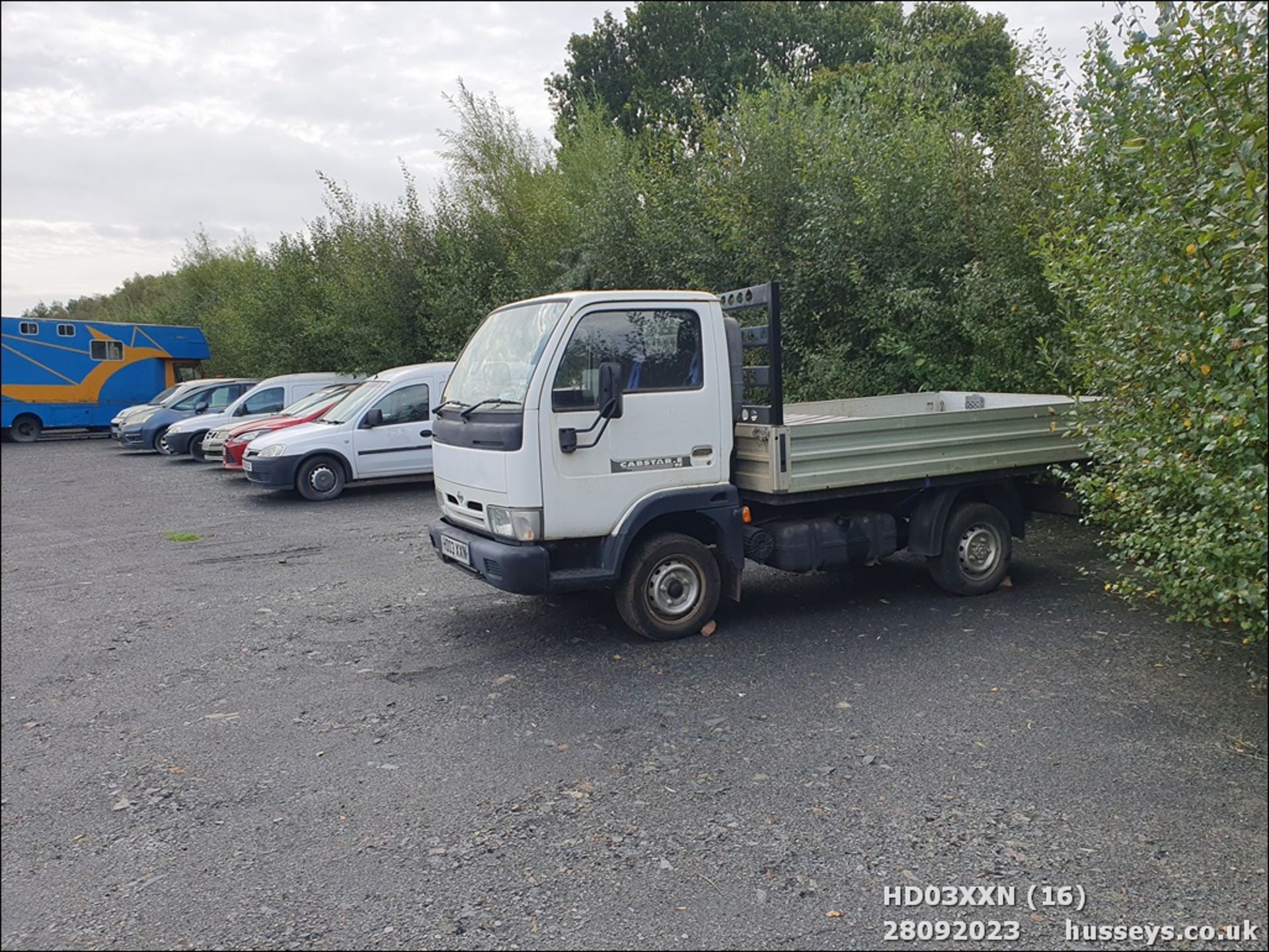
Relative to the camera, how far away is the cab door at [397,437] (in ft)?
49.5

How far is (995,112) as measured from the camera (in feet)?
39.5

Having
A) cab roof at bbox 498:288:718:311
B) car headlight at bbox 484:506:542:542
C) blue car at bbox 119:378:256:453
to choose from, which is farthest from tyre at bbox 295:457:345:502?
car headlight at bbox 484:506:542:542

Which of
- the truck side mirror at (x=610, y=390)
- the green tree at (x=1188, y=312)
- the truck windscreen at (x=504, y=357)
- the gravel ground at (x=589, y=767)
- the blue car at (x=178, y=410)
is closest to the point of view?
the gravel ground at (x=589, y=767)

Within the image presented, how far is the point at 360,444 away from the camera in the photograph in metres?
15.1

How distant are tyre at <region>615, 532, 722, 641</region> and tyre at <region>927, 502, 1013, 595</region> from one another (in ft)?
6.53

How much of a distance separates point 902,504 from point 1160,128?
141 inches

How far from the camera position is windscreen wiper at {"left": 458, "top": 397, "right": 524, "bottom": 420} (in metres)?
6.46

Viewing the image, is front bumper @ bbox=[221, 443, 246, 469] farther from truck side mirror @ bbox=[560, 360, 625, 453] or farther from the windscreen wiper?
truck side mirror @ bbox=[560, 360, 625, 453]

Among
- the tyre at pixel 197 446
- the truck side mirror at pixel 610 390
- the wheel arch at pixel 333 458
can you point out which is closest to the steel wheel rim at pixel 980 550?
the truck side mirror at pixel 610 390

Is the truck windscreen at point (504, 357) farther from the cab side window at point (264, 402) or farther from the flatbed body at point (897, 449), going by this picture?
the cab side window at point (264, 402)

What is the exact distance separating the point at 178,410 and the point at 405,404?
6.73m

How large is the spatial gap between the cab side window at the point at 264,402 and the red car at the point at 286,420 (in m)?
0.91

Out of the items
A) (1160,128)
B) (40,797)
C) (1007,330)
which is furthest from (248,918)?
(1007,330)

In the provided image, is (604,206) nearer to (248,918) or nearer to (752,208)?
(752,208)
